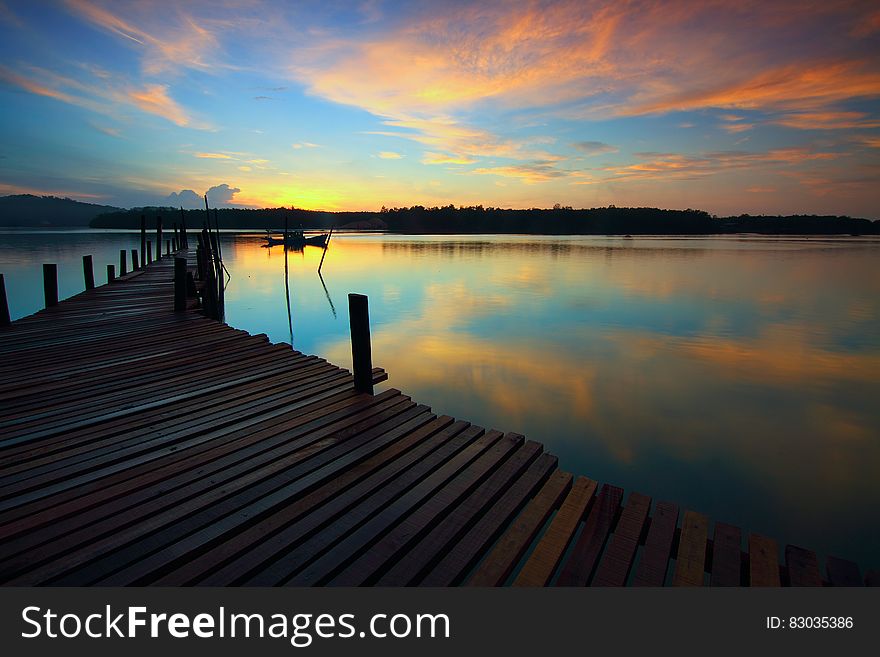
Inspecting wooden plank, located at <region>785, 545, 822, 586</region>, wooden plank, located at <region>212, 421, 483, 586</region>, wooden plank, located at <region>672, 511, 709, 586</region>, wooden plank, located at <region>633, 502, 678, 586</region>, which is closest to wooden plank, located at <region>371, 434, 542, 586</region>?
wooden plank, located at <region>212, 421, 483, 586</region>

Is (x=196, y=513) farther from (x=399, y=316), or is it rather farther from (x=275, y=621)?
(x=399, y=316)

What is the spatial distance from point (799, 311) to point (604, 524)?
2349 centimetres

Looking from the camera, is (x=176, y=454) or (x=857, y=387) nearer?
(x=176, y=454)

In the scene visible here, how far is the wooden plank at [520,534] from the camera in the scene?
2.93 metres

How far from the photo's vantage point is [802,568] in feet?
10.3

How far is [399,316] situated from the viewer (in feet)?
67.6

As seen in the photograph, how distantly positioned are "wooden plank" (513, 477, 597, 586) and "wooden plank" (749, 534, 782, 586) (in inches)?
47.5

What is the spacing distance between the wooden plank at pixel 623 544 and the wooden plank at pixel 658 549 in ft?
0.25

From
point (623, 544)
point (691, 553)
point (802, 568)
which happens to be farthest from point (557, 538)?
point (802, 568)

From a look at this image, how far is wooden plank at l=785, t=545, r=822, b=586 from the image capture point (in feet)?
10.0

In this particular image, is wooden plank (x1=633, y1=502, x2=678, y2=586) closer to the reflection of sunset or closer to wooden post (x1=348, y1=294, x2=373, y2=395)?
the reflection of sunset

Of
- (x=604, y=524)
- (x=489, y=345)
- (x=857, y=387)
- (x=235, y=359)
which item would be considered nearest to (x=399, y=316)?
(x=489, y=345)

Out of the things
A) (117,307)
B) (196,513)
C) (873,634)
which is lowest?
(873,634)

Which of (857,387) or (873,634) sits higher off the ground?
(873,634)
